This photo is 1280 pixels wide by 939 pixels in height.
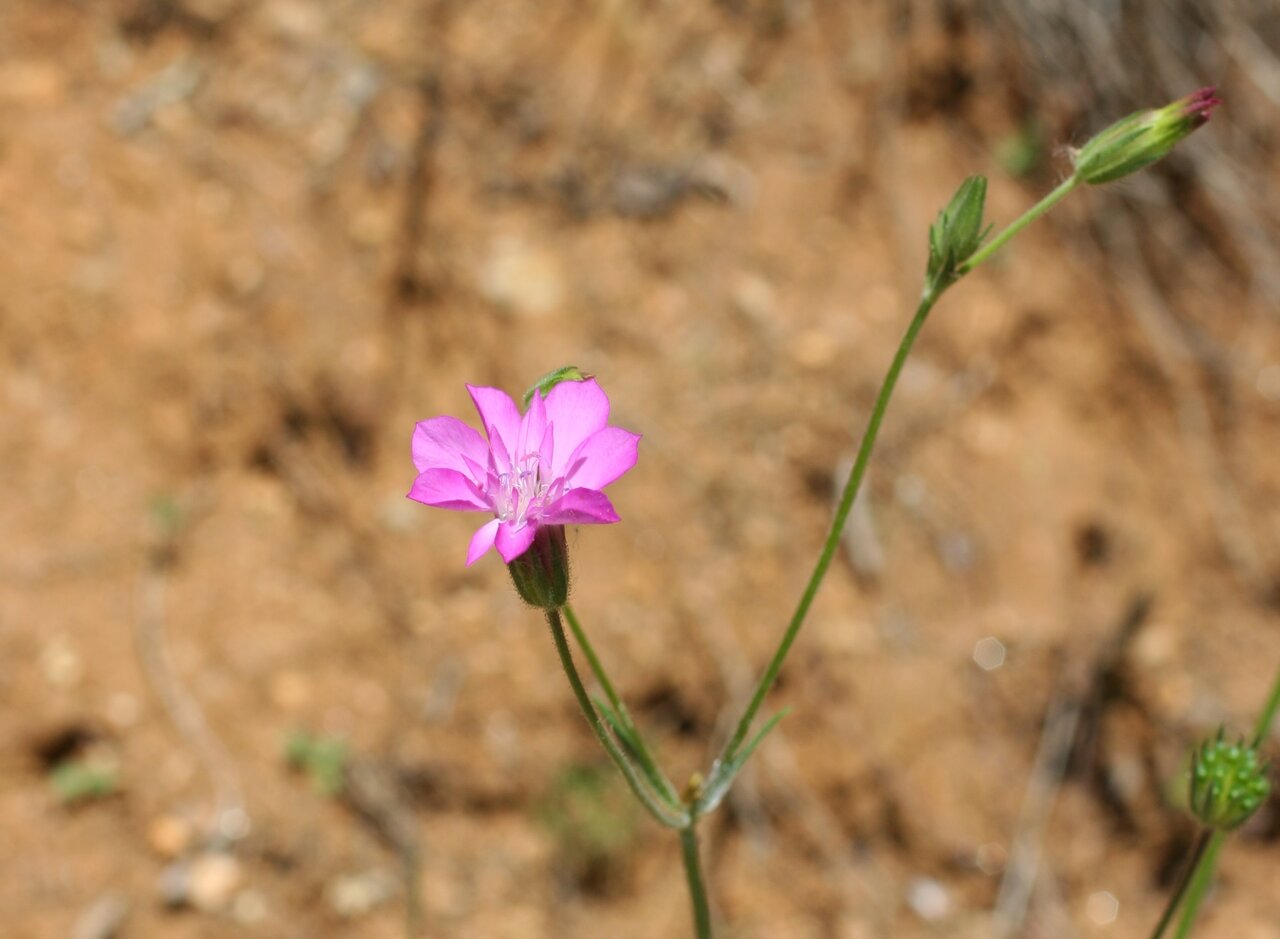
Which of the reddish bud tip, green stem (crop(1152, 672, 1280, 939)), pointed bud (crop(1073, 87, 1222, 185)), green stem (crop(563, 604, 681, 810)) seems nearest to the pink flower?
green stem (crop(563, 604, 681, 810))

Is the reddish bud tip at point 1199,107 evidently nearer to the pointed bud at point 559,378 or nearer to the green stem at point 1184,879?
the pointed bud at point 559,378

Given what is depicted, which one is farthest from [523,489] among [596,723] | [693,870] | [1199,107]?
[1199,107]

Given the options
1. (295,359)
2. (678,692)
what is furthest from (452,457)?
(295,359)

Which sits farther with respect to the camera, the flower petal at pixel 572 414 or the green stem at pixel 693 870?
the green stem at pixel 693 870

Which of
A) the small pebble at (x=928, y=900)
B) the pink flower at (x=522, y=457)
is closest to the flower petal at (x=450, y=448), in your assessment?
the pink flower at (x=522, y=457)

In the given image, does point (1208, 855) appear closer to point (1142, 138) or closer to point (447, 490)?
point (1142, 138)

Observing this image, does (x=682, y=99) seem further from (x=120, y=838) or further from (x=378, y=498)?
(x=120, y=838)
